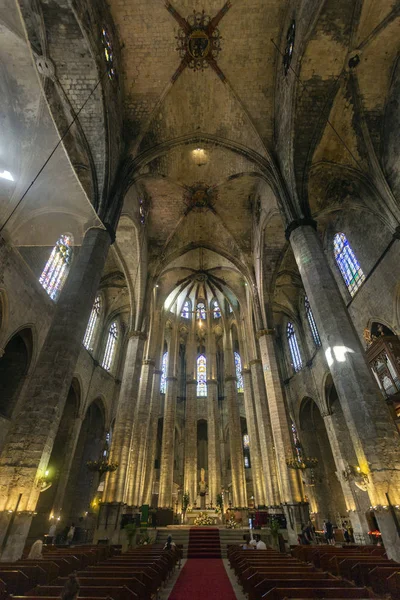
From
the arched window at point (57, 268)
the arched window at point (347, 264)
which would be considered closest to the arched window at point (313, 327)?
the arched window at point (347, 264)

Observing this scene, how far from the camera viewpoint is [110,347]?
23.7 metres

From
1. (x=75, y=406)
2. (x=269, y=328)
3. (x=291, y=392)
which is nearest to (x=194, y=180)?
(x=269, y=328)

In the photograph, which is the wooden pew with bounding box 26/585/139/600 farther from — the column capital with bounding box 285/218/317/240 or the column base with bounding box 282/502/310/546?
the column base with bounding box 282/502/310/546

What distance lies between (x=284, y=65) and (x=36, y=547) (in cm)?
1812

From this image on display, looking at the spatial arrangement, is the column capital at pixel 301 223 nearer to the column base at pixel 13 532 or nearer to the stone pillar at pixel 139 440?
the column base at pixel 13 532

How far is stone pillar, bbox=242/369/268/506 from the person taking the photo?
59.6 ft

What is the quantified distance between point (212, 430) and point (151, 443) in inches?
187

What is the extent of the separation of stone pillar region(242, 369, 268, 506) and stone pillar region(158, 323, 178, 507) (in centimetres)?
542

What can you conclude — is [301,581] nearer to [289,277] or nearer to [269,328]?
[269,328]

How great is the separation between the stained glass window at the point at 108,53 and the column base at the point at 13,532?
49.6 feet

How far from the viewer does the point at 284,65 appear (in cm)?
1320

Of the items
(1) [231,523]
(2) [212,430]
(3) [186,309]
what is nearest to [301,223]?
(1) [231,523]

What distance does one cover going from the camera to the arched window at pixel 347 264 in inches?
617

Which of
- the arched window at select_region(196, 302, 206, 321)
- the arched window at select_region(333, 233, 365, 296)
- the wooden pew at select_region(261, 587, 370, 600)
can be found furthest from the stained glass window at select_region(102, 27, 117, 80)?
the arched window at select_region(196, 302, 206, 321)
